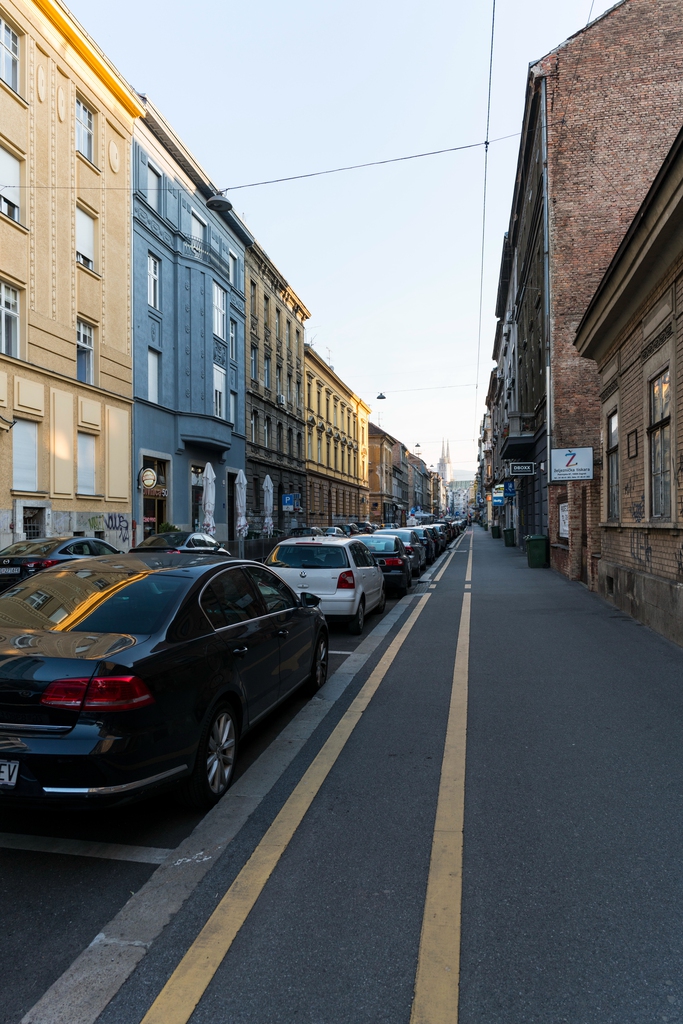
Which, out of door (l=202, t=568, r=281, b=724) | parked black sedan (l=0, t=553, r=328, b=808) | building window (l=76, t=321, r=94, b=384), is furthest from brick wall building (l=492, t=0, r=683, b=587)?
parked black sedan (l=0, t=553, r=328, b=808)

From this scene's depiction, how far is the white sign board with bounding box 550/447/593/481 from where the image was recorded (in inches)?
669

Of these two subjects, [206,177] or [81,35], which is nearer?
[81,35]

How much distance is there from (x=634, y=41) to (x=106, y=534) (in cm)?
2324

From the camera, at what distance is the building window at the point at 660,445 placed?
34.7ft

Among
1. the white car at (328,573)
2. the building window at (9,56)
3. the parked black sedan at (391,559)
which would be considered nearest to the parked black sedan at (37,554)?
the white car at (328,573)

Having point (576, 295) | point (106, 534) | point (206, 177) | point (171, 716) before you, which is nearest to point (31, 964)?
point (171, 716)

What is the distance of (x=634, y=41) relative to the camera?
75.3 feet

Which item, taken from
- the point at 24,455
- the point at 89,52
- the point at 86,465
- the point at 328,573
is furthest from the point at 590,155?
the point at 24,455

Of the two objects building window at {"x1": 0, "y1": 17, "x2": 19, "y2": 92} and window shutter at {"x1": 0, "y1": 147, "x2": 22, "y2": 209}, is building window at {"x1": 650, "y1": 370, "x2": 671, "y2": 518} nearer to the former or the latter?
window shutter at {"x1": 0, "y1": 147, "x2": 22, "y2": 209}

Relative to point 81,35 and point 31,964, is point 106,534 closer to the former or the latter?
point 81,35

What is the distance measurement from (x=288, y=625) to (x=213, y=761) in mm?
1895

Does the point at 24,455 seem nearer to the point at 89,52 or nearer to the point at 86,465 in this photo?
the point at 86,465

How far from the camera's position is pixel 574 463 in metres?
17.1

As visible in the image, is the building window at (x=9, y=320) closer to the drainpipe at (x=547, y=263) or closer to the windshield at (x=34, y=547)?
the windshield at (x=34, y=547)
